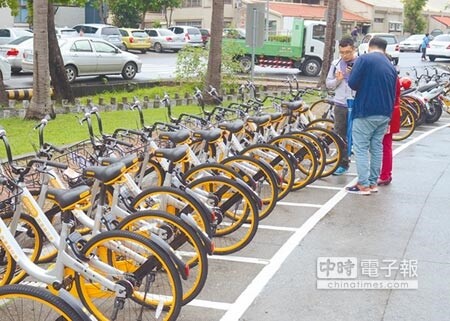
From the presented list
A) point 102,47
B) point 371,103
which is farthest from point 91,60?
point 371,103

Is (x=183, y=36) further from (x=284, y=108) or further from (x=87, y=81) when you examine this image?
(x=284, y=108)

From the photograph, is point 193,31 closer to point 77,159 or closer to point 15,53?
point 15,53

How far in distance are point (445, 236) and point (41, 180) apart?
3866mm

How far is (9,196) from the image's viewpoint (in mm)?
4559

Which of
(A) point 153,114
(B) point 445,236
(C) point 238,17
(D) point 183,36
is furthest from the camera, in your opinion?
(C) point 238,17

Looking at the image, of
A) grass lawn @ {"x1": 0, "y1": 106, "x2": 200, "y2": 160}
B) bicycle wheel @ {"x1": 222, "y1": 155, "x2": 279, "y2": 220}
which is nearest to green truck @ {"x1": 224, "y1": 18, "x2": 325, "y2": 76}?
grass lawn @ {"x1": 0, "y1": 106, "x2": 200, "y2": 160}

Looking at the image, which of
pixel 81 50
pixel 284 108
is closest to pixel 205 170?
pixel 284 108

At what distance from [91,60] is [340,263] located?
655 inches

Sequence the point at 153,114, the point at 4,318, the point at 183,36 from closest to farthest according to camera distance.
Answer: the point at 4,318, the point at 153,114, the point at 183,36

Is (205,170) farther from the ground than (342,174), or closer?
Answer: farther from the ground

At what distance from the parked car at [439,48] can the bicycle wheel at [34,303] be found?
1365 inches

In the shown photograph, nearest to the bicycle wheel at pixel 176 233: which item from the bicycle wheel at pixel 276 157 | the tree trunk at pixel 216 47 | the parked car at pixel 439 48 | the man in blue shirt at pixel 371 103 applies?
the bicycle wheel at pixel 276 157

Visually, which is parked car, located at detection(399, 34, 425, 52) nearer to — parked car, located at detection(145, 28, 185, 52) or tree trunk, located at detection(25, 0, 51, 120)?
parked car, located at detection(145, 28, 185, 52)

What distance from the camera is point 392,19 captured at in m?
60.0
